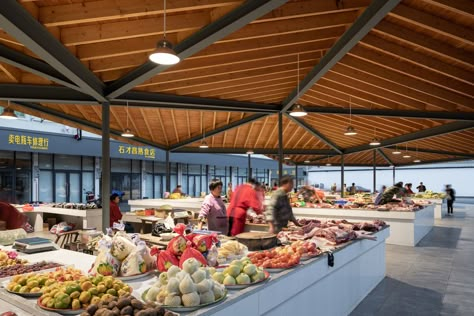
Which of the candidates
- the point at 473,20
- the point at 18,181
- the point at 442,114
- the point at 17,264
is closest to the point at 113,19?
the point at 17,264

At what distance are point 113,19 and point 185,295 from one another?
362 centimetres

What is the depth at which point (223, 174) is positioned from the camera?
95.6 ft

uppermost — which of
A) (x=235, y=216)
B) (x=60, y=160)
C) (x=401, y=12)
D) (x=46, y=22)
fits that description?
(x=401, y=12)

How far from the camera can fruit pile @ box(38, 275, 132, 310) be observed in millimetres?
2150

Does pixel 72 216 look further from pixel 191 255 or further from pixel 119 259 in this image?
pixel 191 255

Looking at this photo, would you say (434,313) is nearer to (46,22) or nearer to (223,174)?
(46,22)

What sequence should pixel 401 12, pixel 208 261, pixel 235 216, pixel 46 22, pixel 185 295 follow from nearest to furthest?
1. pixel 185 295
2. pixel 208 261
3. pixel 46 22
4. pixel 401 12
5. pixel 235 216

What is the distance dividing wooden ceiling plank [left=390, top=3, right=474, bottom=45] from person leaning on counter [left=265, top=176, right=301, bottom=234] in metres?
2.63

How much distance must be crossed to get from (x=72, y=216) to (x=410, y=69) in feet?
34.1

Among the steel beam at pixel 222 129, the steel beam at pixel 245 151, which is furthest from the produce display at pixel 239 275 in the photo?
the steel beam at pixel 245 151

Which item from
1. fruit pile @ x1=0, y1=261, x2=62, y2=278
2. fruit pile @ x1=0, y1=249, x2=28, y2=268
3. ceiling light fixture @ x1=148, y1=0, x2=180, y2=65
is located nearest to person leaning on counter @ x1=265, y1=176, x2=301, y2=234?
ceiling light fixture @ x1=148, y1=0, x2=180, y2=65

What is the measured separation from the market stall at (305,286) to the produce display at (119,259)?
10 centimetres

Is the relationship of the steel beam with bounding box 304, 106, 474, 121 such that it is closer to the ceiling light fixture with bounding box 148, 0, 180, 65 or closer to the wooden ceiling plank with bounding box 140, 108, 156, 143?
the wooden ceiling plank with bounding box 140, 108, 156, 143

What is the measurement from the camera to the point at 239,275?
2656 mm
